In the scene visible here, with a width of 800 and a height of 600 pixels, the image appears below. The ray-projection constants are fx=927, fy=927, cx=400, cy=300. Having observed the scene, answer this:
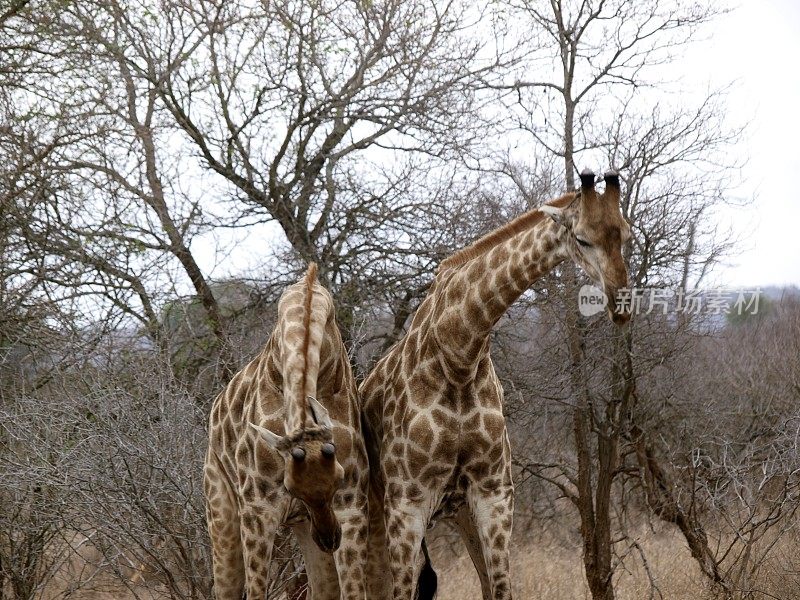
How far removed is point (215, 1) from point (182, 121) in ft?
4.00

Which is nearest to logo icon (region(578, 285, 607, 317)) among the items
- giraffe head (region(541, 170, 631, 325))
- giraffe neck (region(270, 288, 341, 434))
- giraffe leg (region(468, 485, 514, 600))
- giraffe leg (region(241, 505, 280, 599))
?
giraffe head (region(541, 170, 631, 325))

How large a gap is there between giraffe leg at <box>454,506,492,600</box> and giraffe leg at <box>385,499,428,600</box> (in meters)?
0.36

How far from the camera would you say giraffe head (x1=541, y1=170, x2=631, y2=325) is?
3240mm

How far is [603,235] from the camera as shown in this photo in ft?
10.8

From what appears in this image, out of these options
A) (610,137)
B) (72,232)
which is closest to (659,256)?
(610,137)

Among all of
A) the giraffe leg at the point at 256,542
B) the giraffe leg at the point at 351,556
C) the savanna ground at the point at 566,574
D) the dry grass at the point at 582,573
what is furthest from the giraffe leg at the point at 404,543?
the dry grass at the point at 582,573

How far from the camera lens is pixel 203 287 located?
962 centimetres

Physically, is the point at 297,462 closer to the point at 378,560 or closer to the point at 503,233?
the point at 378,560

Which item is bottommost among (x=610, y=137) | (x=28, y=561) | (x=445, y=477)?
(x=28, y=561)

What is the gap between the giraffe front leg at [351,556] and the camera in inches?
150

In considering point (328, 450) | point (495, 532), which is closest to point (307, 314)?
point (328, 450)

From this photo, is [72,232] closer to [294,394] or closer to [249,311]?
[249,311]

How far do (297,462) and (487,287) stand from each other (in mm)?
1156

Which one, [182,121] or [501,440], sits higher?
[182,121]
